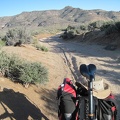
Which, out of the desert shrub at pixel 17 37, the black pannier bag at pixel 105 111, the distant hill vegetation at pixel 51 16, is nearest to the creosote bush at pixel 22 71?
the black pannier bag at pixel 105 111

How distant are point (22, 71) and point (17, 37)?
13351mm

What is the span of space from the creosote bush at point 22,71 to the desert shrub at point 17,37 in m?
11.7

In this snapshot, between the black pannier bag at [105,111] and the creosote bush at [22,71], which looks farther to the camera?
the creosote bush at [22,71]

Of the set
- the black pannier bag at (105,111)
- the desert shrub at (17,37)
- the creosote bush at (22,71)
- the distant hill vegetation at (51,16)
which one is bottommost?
the distant hill vegetation at (51,16)

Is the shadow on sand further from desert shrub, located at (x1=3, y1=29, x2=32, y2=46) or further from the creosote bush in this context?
desert shrub, located at (x1=3, y1=29, x2=32, y2=46)

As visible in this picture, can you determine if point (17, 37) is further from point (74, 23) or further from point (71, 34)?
point (74, 23)

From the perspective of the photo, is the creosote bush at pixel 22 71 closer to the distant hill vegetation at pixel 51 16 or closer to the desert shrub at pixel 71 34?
the desert shrub at pixel 71 34

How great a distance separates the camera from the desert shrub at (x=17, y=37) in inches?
804

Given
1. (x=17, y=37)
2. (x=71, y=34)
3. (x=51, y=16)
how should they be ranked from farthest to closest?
(x=51, y=16)
(x=71, y=34)
(x=17, y=37)

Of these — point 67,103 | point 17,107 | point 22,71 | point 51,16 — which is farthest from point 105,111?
point 51,16

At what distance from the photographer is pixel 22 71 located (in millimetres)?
8242

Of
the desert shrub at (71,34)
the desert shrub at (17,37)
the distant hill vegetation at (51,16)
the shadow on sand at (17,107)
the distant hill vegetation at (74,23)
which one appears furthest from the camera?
the distant hill vegetation at (51,16)

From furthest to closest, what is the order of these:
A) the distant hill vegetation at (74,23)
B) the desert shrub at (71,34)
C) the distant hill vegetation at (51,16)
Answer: the distant hill vegetation at (51,16) → the desert shrub at (71,34) → the distant hill vegetation at (74,23)

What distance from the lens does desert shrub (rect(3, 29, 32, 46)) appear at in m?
20.4
